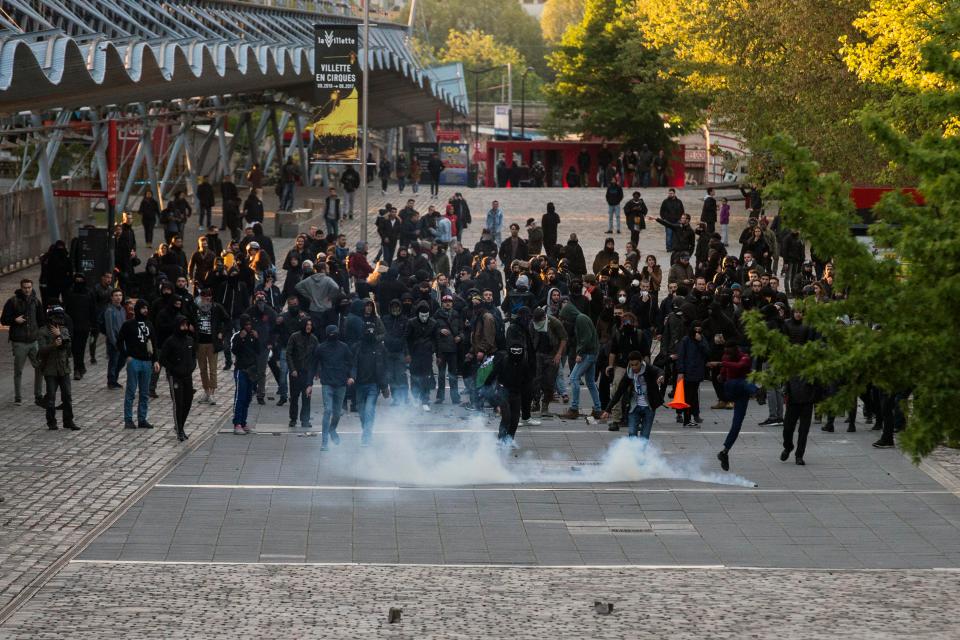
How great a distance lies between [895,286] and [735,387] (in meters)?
6.89

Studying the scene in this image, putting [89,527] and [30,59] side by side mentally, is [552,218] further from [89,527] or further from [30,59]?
[89,527]

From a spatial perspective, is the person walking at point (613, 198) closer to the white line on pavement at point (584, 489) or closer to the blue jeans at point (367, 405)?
the blue jeans at point (367, 405)

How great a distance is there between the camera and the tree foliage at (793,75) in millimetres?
33594

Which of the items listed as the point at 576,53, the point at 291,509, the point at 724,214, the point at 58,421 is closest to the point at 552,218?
the point at 724,214

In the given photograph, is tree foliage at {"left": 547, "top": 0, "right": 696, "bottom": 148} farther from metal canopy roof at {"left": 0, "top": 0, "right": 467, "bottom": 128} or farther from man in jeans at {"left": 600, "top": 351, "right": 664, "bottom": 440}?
man in jeans at {"left": 600, "top": 351, "right": 664, "bottom": 440}

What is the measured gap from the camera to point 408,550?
14414 millimetres

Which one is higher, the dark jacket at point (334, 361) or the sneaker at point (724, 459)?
the dark jacket at point (334, 361)

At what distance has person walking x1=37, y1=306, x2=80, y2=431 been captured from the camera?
19.4 metres

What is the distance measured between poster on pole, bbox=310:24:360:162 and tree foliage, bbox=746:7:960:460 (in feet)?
78.7

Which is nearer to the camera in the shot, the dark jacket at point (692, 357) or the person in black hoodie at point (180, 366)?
the person in black hoodie at point (180, 366)

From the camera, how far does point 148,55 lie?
3062 centimetres

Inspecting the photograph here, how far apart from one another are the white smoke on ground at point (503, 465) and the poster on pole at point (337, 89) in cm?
1681

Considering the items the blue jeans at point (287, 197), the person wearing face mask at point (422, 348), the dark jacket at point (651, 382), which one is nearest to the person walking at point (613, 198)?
the blue jeans at point (287, 197)

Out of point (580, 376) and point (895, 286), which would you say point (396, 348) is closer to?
point (580, 376)
